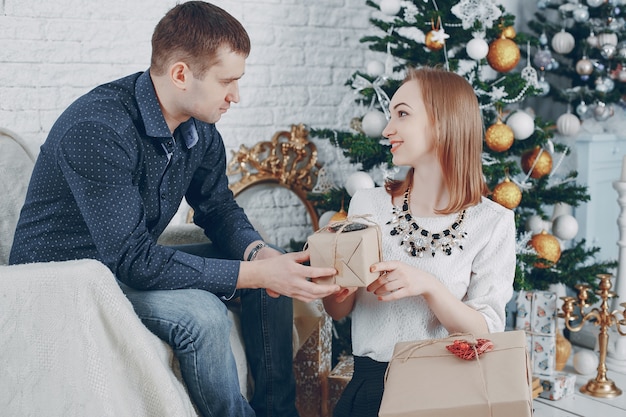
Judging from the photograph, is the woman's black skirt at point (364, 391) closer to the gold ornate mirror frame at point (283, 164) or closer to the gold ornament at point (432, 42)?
the gold ornament at point (432, 42)

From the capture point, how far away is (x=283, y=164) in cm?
309

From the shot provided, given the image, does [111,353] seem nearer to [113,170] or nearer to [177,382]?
[177,382]

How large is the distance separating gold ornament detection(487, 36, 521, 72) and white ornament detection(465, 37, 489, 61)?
0.26ft

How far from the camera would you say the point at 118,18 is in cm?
272

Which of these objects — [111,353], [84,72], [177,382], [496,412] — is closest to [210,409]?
[177,382]

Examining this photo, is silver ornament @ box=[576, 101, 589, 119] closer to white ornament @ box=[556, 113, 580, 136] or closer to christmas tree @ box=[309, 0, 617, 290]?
white ornament @ box=[556, 113, 580, 136]

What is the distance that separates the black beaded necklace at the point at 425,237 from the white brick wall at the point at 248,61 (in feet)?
3.87

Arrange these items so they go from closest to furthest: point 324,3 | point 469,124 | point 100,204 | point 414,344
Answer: point 414,344, point 100,204, point 469,124, point 324,3

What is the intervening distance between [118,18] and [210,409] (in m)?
1.61

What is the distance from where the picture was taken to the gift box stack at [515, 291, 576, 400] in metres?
2.65

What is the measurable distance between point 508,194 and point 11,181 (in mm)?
1521

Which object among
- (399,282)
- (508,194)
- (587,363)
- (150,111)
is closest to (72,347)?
(150,111)

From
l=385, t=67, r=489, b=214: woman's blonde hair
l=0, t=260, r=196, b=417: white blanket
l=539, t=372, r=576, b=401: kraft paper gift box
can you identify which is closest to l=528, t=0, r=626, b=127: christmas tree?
l=539, t=372, r=576, b=401: kraft paper gift box

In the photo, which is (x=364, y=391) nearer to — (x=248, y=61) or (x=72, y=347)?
(x=72, y=347)
